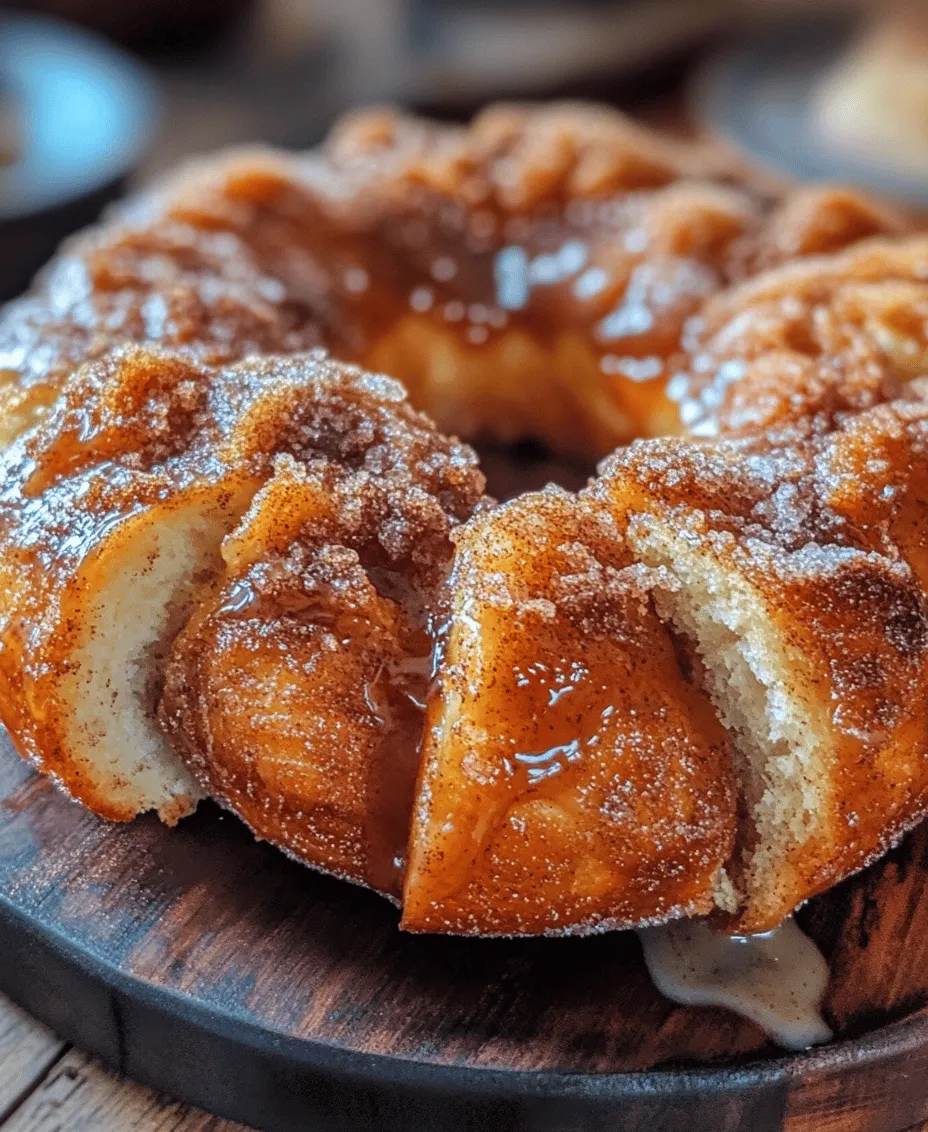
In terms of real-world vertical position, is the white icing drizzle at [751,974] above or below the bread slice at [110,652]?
below

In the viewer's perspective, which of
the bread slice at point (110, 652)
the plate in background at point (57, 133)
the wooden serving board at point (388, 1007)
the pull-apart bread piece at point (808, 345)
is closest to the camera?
the wooden serving board at point (388, 1007)

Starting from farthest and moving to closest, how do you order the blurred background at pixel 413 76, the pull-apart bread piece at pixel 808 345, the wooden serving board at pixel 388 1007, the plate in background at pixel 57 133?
1. the blurred background at pixel 413 76
2. the plate in background at pixel 57 133
3. the pull-apart bread piece at pixel 808 345
4. the wooden serving board at pixel 388 1007

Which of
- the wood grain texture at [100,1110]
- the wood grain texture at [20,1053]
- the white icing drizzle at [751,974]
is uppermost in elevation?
the wood grain texture at [20,1053]

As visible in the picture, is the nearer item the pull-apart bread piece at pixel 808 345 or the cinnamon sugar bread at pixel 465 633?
the cinnamon sugar bread at pixel 465 633

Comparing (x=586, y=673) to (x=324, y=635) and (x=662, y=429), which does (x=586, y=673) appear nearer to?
(x=324, y=635)

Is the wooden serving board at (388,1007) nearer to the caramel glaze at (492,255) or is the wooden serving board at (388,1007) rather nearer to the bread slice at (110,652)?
the bread slice at (110,652)

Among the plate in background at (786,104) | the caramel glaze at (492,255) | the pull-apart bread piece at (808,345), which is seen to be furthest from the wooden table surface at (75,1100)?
the plate in background at (786,104)

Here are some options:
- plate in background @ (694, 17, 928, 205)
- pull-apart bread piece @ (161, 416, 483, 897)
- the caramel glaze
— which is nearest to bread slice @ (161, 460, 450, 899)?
pull-apart bread piece @ (161, 416, 483, 897)

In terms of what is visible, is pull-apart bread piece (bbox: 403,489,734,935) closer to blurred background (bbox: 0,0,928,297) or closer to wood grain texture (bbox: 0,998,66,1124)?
wood grain texture (bbox: 0,998,66,1124)
